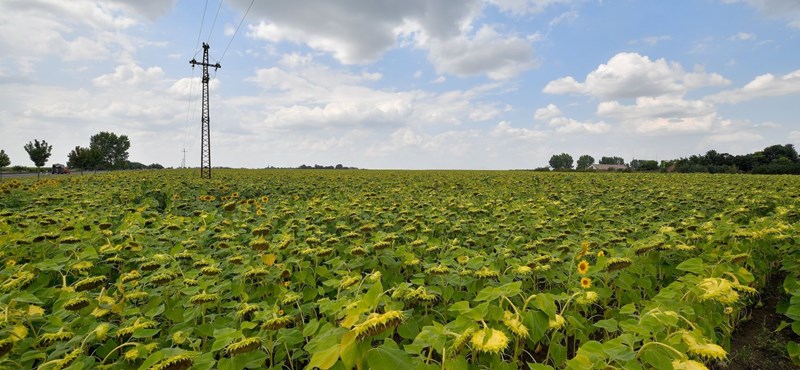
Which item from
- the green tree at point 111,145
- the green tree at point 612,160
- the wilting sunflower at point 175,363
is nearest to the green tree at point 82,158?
the green tree at point 111,145

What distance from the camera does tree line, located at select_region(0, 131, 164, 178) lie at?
181 ft

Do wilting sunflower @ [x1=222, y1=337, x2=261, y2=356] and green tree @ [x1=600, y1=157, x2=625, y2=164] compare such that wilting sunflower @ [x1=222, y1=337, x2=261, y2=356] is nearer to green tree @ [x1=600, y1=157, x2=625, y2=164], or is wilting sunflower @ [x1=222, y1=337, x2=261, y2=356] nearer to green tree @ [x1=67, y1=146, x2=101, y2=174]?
green tree @ [x1=67, y1=146, x2=101, y2=174]

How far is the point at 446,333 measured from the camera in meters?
1.50

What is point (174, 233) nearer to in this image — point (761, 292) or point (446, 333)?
point (446, 333)

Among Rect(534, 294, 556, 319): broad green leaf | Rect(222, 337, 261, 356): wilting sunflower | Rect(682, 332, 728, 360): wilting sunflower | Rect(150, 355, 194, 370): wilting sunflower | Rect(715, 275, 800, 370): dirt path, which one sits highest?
Rect(534, 294, 556, 319): broad green leaf

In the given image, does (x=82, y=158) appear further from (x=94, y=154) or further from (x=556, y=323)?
(x=556, y=323)

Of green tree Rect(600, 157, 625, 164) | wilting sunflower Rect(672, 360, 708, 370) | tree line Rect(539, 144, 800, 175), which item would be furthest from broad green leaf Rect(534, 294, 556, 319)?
green tree Rect(600, 157, 625, 164)

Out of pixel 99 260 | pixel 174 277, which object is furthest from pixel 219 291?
pixel 99 260

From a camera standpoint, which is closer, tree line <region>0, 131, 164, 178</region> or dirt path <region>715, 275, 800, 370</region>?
dirt path <region>715, 275, 800, 370</region>

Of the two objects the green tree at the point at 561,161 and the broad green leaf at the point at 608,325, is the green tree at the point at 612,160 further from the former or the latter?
the broad green leaf at the point at 608,325

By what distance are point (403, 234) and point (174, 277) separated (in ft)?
7.75

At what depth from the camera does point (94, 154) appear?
224 ft

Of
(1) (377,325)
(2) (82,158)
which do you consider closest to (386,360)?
(1) (377,325)

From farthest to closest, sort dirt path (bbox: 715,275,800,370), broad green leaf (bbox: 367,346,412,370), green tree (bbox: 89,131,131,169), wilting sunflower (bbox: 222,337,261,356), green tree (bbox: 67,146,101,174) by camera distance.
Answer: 1. green tree (bbox: 89,131,131,169)
2. green tree (bbox: 67,146,101,174)
3. dirt path (bbox: 715,275,800,370)
4. wilting sunflower (bbox: 222,337,261,356)
5. broad green leaf (bbox: 367,346,412,370)
